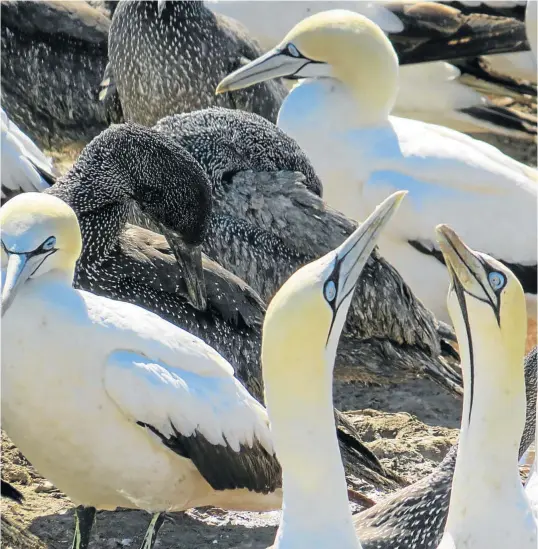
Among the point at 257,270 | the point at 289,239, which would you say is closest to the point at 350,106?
the point at 289,239

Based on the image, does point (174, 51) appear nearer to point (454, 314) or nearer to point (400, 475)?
point (400, 475)

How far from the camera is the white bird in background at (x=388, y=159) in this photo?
8.30 metres

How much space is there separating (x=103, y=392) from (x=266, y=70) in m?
3.94

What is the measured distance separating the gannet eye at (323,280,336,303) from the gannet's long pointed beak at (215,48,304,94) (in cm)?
450

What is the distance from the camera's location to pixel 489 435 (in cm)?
444

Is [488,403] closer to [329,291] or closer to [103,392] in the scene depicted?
[329,291]

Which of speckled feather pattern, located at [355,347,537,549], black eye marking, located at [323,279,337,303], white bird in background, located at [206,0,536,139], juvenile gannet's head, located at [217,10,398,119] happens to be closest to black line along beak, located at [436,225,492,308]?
black eye marking, located at [323,279,337,303]

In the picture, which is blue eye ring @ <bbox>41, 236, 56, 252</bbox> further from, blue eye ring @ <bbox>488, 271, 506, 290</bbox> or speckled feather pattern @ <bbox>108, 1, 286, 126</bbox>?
speckled feather pattern @ <bbox>108, 1, 286, 126</bbox>

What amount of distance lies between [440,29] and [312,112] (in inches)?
139

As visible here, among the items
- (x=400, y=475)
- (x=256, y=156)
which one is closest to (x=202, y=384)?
(x=400, y=475)

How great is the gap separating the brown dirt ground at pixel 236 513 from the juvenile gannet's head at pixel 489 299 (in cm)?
200

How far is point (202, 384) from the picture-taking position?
5.33 metres

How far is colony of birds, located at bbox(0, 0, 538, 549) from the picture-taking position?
4355 mm

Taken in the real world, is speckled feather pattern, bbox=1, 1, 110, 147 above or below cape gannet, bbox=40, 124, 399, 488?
below
